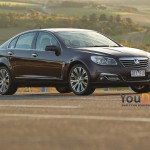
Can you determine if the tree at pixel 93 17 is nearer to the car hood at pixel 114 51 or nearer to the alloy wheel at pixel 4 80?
the alloy wheel at pixel 4 80

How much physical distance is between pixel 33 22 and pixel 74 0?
27314 mm

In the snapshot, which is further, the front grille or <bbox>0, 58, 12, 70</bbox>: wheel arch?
<bbox>0, 58, 12, 70</bbox>: wheel arch

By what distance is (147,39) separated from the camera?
9069 cm

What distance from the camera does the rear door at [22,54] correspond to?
57.3 ft

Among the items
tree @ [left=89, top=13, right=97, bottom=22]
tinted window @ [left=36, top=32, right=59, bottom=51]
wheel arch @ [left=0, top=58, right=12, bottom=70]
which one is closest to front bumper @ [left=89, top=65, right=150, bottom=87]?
tinted window @ [left=36, top=32, right=59, bottom=51]

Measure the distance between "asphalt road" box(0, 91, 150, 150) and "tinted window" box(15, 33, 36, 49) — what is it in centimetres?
607

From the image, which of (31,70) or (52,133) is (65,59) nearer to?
(31,70)

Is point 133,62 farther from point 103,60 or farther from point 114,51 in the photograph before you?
point 103,60

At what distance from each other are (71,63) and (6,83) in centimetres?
254

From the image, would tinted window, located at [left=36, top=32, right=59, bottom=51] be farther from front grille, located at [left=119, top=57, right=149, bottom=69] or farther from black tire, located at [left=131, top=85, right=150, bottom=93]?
black tire, located at [left=131, top=85, right=150, bottom=93]

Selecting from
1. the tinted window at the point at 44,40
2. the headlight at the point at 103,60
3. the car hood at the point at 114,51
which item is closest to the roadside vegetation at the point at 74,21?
the tinted window at the point at 44,40

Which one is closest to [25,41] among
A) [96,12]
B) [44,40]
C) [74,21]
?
[44,40]

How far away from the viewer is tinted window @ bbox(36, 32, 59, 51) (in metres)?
17.1

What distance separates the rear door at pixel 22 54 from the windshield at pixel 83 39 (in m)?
0.94
